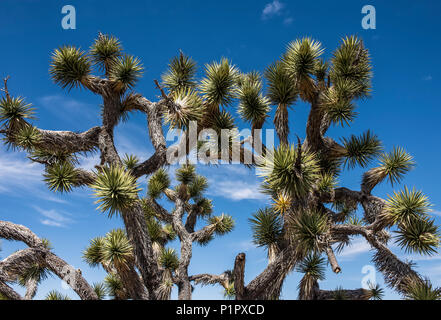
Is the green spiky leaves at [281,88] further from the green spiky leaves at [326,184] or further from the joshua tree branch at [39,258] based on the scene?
the joshua tree branch at [39,258]

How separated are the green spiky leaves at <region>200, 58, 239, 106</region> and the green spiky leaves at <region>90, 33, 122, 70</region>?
261 centimetres

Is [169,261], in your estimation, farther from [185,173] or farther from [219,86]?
[219,86]

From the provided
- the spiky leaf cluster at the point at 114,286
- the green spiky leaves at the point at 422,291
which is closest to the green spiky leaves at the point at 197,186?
the spiky leaf cluster at the point at 114,286

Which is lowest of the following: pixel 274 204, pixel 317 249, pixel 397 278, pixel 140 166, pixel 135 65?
pixel 397 278

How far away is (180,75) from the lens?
9.65m

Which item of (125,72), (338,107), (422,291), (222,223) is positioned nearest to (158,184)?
(222,223)

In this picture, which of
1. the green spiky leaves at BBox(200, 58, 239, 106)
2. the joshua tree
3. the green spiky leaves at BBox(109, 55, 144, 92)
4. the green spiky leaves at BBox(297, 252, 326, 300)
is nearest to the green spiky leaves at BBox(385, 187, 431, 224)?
the joshua tree

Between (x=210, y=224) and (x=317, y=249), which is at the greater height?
(x=210, y=224)

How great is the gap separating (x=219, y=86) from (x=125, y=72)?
239 centimetres

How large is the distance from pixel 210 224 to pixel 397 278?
7.27m
